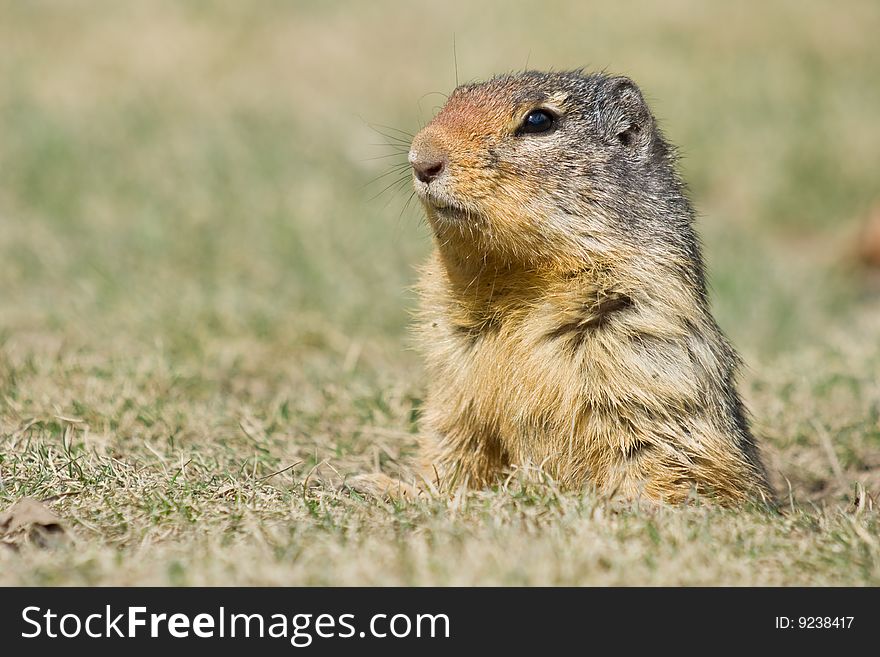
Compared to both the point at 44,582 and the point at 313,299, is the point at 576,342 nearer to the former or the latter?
the point at 44,582

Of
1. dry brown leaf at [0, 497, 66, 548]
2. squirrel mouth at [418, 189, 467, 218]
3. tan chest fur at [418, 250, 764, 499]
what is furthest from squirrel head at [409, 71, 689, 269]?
dry brown leaf at [0, 497, 66, 548]

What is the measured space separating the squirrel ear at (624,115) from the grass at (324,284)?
118 cm

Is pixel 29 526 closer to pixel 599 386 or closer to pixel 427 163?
pixel 427 163

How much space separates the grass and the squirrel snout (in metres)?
1.11

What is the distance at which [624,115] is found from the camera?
180 inches

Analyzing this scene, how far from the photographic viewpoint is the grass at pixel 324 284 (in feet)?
11.1

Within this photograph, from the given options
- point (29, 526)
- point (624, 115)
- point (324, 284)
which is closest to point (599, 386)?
point (624, 115)

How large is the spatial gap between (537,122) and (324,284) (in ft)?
12.1

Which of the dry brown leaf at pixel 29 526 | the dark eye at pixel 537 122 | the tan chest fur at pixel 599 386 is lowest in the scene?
the dry brown leaf at pixel 29 526

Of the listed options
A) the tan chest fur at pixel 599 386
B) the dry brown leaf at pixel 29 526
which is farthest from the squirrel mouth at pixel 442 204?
the dry brown leaf at pixel 29 526

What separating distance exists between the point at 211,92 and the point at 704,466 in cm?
888

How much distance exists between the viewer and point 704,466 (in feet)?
13.5

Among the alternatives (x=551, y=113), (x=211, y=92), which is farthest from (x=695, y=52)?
(x=551, y=113)

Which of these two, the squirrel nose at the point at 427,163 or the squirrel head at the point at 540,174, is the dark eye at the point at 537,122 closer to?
the squirrel head at the point at 540,174
